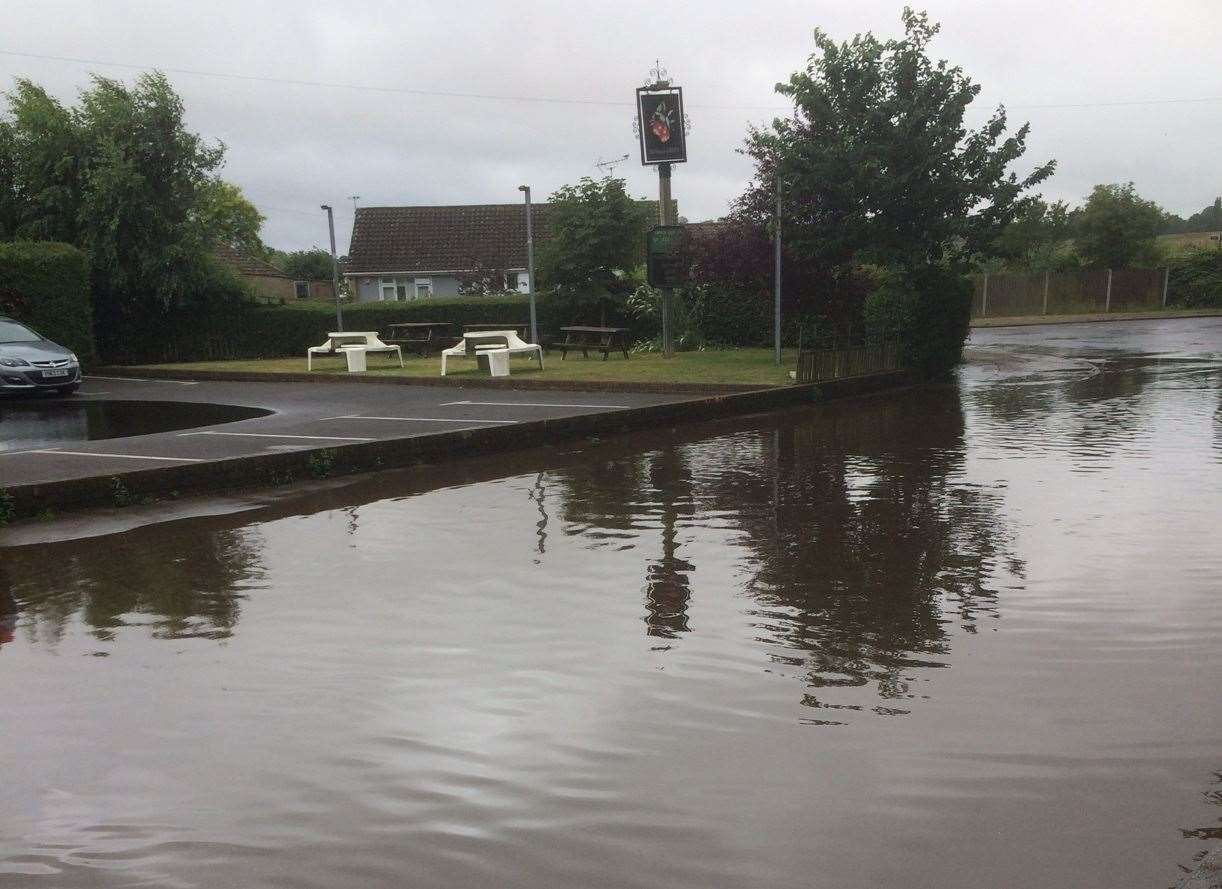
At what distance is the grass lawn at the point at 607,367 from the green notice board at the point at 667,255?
173 centimetres

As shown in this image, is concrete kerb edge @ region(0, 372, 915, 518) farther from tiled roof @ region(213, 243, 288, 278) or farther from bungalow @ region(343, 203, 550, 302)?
tiled roof @ region(213, 243, 288, 278)

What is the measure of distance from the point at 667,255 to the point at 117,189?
13.9 metres

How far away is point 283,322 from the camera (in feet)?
100

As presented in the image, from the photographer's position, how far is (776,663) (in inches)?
191

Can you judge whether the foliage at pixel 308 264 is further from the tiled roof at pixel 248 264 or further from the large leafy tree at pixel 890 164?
the large leafy tree at pixel 890 164

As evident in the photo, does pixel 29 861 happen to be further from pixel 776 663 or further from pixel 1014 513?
pixel 1014 513

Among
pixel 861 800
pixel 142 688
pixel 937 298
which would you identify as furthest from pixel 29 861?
pixel 937 298

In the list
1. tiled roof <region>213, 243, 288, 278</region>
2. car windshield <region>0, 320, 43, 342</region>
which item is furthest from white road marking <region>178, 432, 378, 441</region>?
tiled roof <region>213, 243, 288, 278</region>

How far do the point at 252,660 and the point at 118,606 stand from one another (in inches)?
56.5

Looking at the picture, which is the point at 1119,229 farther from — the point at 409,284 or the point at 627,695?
the point at 627,695

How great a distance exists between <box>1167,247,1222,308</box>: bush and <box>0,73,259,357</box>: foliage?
124 ft

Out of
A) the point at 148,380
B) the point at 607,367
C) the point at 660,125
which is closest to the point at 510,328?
the point at 660,125

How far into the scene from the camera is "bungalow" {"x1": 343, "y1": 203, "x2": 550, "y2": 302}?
51562mm

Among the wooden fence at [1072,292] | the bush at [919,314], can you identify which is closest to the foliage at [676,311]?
the bush at [919,314]
